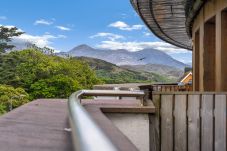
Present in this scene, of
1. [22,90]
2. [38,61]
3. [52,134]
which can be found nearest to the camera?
[52,134]

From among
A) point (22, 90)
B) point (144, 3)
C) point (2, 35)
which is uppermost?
point (2, 35)

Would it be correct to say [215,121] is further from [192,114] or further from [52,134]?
[52,134]

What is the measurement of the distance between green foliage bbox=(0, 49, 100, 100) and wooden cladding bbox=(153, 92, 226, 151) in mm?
63358

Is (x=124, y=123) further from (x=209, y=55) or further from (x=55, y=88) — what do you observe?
(x=55, y=88)

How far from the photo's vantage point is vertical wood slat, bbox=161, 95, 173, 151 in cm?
448

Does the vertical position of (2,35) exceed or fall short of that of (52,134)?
it exceeds it

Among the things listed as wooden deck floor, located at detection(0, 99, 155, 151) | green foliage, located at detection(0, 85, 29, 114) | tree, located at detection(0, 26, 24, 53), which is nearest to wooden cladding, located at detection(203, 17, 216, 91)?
wooden deck floor, located at detection(0, 99, 155, 151)

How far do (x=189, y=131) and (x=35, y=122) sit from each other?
1.88 m

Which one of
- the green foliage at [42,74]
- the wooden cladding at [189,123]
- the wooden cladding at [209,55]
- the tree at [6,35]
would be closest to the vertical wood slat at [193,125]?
the wooden cladding at [189,123]

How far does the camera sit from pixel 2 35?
93.2 metres

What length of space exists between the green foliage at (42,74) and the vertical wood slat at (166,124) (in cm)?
6336

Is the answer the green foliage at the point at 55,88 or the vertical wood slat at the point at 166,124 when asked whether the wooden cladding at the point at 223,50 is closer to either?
the vertical wood slat at the point at 166,124

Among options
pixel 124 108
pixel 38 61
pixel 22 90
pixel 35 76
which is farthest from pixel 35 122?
pixel 38 61

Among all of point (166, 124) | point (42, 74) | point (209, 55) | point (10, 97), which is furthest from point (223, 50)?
point (42, 74)
